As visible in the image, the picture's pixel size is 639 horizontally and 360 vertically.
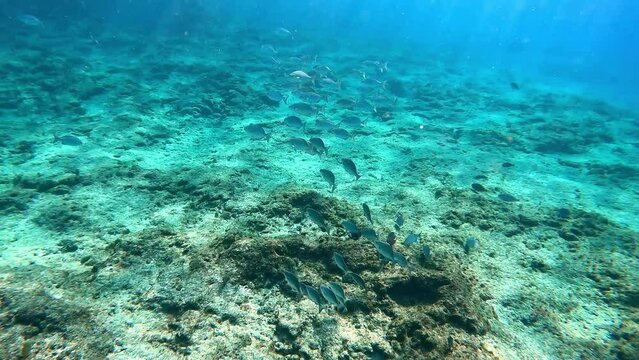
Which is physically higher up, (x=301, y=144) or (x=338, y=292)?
(x=301, y=144)

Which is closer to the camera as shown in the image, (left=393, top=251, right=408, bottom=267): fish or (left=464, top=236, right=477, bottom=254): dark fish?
(left=393, top=251, right=408, bottom=267): fish

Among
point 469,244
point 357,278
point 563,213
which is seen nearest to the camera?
point 357,278

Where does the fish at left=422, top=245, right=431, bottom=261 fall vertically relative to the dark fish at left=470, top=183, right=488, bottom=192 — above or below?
below

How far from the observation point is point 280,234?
19.0ft

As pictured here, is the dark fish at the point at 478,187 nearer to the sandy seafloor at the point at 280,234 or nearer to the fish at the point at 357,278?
the sandy seafloor at the point at 280,234

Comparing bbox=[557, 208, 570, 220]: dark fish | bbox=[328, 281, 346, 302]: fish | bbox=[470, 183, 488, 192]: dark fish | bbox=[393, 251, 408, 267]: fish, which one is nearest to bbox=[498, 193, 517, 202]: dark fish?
bbox=[470, 183, 488, 192]: dark fish

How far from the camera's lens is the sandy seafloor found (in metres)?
4.08

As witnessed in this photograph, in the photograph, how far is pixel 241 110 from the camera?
13.3 m

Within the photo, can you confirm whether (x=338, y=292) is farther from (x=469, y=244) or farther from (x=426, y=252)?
(x=469, y=244)

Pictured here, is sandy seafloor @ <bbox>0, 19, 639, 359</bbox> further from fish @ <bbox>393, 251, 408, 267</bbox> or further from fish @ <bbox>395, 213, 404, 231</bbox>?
fish @ <bbox>393, 251, 408, 267</bbox>

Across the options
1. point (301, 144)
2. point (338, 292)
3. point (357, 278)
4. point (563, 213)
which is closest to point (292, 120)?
point (301, 144)

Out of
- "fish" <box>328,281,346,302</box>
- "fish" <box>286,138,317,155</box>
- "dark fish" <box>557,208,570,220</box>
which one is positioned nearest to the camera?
"fish" <box>328,281,346,302</box>

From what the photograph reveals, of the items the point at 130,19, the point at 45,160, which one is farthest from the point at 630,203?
the point at 130,19

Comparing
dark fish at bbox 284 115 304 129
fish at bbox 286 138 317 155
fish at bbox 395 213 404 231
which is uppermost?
dark fish at bbox 284 115 304 129
